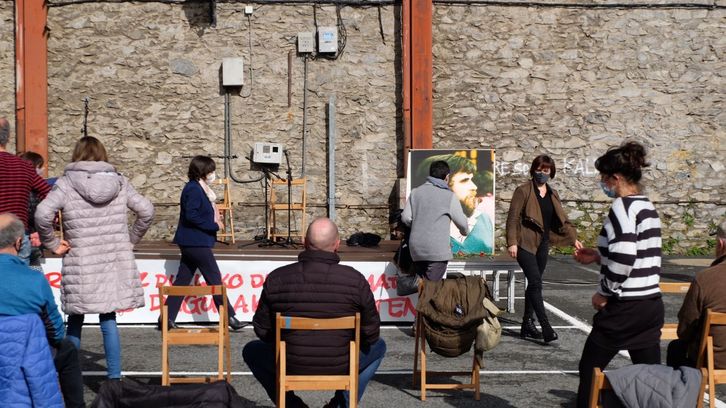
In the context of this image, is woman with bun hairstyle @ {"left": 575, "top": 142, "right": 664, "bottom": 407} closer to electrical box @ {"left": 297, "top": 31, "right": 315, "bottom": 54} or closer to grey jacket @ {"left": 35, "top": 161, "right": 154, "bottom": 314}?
grey jacket @ {"left": 35, "top": 161, "right": 154, "bottom": 314}

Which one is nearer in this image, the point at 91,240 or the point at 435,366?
the point at 91,240

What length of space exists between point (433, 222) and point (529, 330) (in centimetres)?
128

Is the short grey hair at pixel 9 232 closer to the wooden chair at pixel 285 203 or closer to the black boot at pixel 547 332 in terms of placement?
the black boot at pixel 547 332

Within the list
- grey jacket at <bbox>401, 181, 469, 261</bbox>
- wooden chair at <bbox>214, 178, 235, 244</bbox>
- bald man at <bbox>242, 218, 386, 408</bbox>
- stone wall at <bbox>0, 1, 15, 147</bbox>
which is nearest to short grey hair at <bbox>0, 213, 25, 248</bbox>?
bald man at <bbox>242, 218, 386, 408</bbox>

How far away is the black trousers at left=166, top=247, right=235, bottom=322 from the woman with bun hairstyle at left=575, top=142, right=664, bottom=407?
3.92 m

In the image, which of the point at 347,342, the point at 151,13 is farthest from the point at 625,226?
the point at 151,13

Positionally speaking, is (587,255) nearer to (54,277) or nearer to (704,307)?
(704,307)

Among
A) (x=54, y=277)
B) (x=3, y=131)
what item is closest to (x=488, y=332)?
(x=3, y=131)

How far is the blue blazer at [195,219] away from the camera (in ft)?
23.6

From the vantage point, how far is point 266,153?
12898 mm

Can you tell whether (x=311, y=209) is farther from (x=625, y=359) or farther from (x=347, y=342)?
(x=347, y=342)

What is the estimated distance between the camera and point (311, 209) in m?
13.2

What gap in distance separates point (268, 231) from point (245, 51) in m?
2.71

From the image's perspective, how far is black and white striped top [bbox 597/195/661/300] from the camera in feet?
13.2
